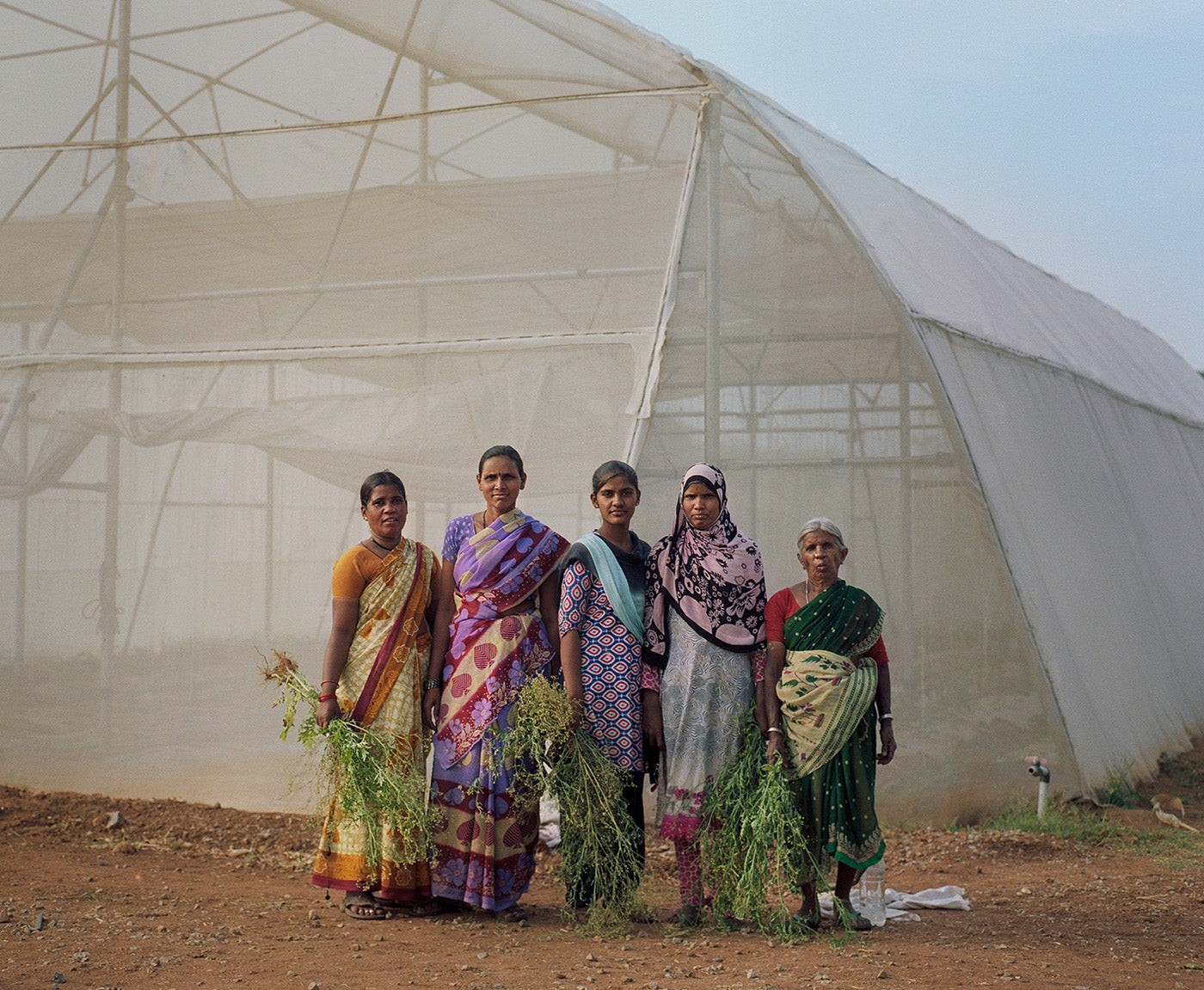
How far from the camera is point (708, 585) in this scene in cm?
376

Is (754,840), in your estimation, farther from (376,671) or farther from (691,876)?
(376,671)

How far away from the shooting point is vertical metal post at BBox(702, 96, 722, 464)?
540cm

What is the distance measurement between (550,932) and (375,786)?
0.77m

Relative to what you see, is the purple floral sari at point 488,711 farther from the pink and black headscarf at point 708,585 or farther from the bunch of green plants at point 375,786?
the pink and black headscarf at point 708,585

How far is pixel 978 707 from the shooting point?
545 cm

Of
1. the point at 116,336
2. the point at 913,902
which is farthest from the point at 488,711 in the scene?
the point at 116,336

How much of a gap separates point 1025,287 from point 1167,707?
3.41 metres

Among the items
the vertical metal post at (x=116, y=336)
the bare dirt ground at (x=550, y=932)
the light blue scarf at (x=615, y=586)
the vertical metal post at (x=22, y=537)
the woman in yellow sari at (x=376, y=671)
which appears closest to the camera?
the bare dirt ground at (x=550, y=932)

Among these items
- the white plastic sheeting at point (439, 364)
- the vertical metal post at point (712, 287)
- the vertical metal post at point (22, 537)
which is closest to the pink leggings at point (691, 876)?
the white plastic sheeting at point (439, 364)

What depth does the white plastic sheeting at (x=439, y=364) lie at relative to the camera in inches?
219

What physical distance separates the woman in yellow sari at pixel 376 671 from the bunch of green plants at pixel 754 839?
1.06 meters

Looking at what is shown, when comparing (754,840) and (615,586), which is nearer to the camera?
(754,840)

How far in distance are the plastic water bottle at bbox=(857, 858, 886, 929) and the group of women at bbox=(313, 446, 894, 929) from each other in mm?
153

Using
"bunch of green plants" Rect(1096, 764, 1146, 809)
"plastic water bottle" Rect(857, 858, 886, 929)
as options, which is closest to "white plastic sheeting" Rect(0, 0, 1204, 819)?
"bunch of green plants" Rect(1096, 764, 1146, 809)
